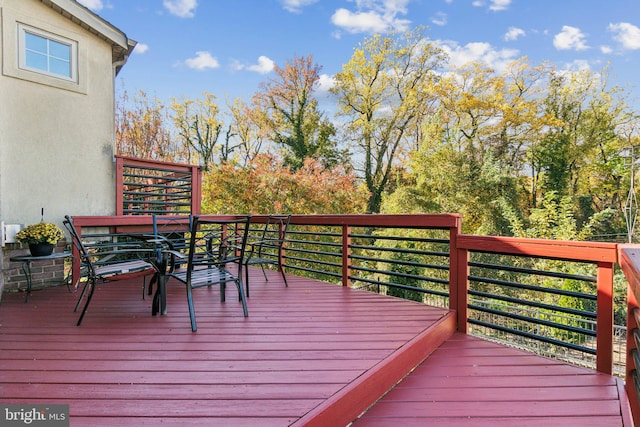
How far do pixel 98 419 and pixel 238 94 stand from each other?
55.7 feet

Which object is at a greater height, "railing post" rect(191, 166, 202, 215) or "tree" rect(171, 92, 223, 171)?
"tree" rect(171, 92, 223, 171)

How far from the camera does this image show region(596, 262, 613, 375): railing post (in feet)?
6.99

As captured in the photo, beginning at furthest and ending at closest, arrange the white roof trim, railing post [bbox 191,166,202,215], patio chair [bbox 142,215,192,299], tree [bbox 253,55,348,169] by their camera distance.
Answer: tree [bbox 253,55,348,169] < railing post [bbox 191,166,202,215] < the white roof trim < patio chair [bbox 142,215,192,299]

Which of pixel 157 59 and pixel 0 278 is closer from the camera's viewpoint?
pixel 0 278

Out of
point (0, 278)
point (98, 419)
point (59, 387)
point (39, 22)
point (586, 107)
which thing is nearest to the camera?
point (98, 419)

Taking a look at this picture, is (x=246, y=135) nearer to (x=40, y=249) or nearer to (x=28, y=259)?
(x=40, y=249)

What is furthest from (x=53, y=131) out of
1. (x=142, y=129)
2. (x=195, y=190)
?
(x=142, y=129)

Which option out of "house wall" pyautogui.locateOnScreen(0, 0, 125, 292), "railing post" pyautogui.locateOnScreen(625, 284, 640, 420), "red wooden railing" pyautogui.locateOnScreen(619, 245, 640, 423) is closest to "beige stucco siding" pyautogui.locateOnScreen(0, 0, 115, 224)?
"house wall" pyautogui.locateOnScreen(0, 0, 125, 292)

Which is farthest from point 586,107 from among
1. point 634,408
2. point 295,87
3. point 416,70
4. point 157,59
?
point 157,59

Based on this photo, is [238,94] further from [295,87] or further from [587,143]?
[587,143]

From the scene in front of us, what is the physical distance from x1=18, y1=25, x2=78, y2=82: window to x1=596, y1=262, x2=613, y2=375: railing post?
18.1 ft

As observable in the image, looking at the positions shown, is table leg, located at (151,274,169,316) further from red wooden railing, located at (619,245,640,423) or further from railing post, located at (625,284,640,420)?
railing post, located at (625,284,640,420)

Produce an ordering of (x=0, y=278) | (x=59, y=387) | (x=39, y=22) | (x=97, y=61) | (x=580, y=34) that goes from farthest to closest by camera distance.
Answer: (x=580, y=34) < (x=97, y=61) < (x=39, y=22) < (x=0, y=278) < (x=59, y=387)

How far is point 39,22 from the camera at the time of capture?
159 inches
